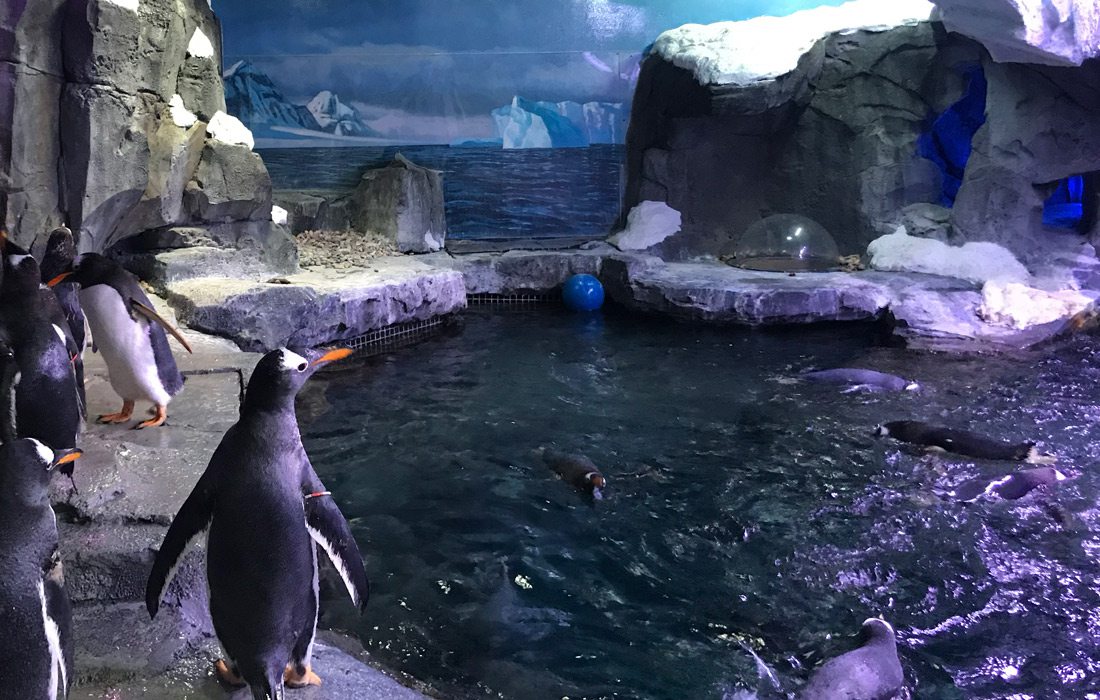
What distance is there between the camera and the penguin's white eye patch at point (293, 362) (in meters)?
1.79

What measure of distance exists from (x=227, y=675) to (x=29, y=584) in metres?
0.57

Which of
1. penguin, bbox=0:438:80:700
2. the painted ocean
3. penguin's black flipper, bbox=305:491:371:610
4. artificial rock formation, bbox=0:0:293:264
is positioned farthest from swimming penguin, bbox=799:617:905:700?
the painted ocean

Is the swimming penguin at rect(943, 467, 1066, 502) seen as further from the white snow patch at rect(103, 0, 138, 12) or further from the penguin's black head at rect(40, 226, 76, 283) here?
the white snow patch at rect(103, 0, 138, 12)

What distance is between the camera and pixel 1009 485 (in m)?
3.78

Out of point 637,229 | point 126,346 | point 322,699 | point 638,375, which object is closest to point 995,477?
point 638,375

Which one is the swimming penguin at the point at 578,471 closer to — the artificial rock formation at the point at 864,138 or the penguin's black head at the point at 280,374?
the penguin's black head at the point at 280,374

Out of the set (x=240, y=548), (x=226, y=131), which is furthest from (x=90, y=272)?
(x=226, y=131)

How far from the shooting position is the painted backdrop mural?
9.92 meters

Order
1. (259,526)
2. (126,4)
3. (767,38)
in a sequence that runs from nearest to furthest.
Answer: (259,526) → (126,4) → (767,38)

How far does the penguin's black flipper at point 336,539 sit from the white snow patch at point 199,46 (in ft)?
17.2

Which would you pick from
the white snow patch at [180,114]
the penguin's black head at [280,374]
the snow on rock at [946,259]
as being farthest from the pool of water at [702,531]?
the white snow patch at [180,114]

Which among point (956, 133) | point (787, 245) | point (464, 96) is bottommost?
point (787, 245)

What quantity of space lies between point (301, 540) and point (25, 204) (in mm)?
3313

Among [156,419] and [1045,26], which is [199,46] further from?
[1045,26]
